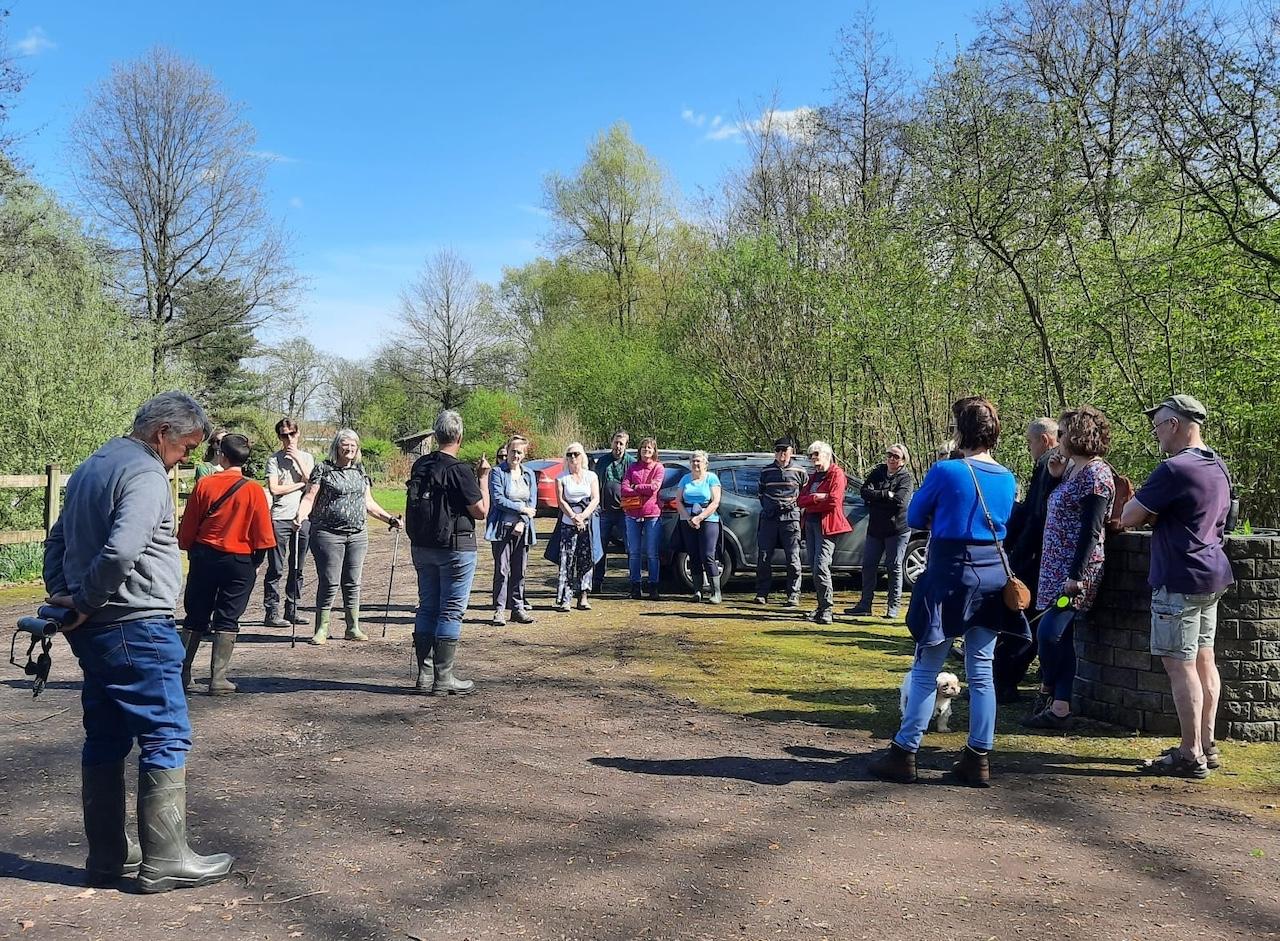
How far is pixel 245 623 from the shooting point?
34.1ft

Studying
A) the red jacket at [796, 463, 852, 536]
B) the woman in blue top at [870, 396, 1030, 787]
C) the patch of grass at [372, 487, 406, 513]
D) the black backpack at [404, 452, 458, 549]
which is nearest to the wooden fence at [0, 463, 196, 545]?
the black backpack at [404, 452, 458, 549]

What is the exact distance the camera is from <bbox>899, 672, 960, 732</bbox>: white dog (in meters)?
5.84

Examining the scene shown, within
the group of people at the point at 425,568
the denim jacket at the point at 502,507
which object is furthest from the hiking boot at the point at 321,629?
the denim jacket at the point at 502,507

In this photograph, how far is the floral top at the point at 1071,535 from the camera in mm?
6023

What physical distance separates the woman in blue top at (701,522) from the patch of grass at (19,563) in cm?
910

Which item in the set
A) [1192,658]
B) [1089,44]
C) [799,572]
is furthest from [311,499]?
[1089,44]

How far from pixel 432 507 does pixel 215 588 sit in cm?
156

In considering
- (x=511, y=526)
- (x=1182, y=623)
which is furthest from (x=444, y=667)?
(x=1182, y=623)

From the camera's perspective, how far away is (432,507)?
7.14 metres

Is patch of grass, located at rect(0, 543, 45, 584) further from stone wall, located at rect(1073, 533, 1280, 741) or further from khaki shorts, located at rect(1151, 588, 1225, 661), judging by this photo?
khaki shorts, located at rect(1151, 588, 1225, 661)

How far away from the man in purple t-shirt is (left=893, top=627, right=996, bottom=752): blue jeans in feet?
3.31

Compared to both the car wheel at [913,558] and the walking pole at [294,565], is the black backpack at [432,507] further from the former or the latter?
the car wheel at [913,558]

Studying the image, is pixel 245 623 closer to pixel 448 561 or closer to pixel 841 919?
pixel 448 561

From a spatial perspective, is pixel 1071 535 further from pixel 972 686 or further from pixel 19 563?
pixel 19 563
